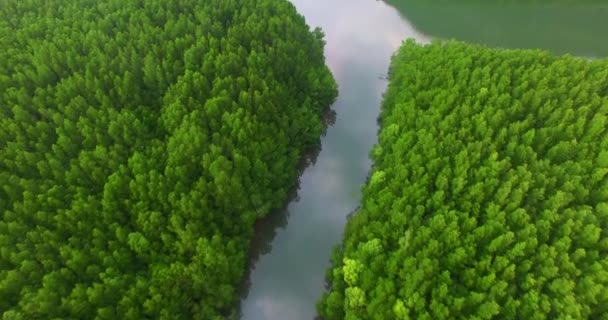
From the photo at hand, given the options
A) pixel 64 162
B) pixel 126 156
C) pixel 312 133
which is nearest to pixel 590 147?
pixel 312 133

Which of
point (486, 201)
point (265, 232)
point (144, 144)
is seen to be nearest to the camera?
point (486, 201)

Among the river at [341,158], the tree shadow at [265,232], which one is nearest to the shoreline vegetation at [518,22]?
the river at [341,158]

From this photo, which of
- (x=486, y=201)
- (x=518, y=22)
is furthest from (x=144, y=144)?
(x=518, y=22)

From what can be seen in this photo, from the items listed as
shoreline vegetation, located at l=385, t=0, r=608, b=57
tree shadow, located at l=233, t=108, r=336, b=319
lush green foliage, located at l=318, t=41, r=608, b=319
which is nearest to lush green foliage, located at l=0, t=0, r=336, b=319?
tree shadow, located at l=233, t=108, r=336, b=319

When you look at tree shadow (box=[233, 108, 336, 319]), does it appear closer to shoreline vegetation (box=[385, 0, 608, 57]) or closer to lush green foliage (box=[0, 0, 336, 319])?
lush green foliage (box=[0, 0, 336, 319])

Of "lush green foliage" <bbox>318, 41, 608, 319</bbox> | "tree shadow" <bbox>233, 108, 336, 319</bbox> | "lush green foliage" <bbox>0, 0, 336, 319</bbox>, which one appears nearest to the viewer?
"lush green foliage" <bbox>318, 41, 608, 319</bbox>

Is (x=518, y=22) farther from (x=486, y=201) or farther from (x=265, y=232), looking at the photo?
(x=265, y=232)

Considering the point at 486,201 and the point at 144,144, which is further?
the point at 144,144
